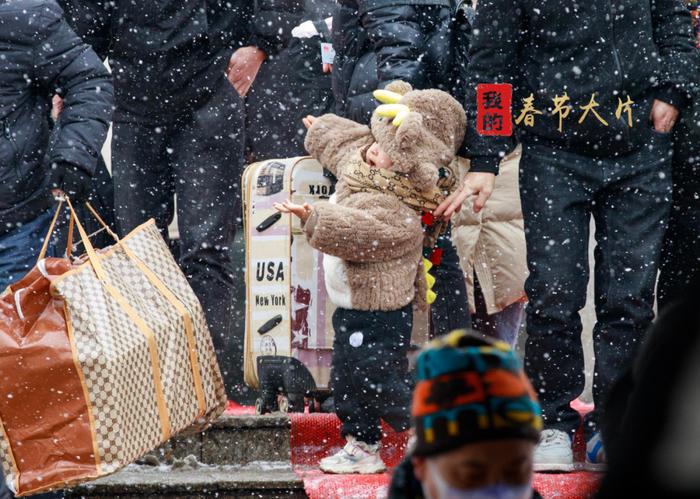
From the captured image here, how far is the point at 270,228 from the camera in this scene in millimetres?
5469

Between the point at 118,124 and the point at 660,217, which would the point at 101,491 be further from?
the point at 660,217

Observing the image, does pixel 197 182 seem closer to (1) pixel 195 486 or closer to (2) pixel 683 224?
(1) pixel 195 486

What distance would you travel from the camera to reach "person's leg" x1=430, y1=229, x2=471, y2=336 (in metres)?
5.10

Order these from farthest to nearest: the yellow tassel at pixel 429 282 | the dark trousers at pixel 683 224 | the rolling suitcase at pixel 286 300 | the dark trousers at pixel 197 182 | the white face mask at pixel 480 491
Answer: the dark trousers at pixel 197 182
the rolling suitcase at pixel 286 300
the yellow tassel at pixel 429 282
the dark trousers at pixel 683 224
the white face mask at pixel 480 491

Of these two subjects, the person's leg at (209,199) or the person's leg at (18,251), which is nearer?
the person's leg at (18,251)

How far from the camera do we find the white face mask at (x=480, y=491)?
1730 mm

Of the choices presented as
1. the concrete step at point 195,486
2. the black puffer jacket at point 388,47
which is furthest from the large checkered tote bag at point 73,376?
the black puffer jacket at point 388,47

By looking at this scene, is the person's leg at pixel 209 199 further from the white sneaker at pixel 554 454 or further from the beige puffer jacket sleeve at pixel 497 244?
the white sneaker at pixel 554 454

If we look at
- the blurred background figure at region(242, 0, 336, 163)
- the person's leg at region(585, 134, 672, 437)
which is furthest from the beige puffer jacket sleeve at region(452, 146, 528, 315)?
the blurred background figure at region(242, 0, 336, 163)

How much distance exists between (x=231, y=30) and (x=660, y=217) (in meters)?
2.28


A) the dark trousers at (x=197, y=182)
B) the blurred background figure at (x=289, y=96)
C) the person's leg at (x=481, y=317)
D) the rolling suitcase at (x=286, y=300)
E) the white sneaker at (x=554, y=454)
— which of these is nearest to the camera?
the white sneaker at (x=554, y=454)

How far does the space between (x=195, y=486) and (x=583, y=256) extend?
1742 mm

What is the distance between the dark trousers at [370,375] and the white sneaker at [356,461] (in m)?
0.03

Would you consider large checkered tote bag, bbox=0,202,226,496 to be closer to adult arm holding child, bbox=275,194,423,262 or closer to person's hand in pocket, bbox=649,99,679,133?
adult arm holding child, bbox=275,194,423,262
